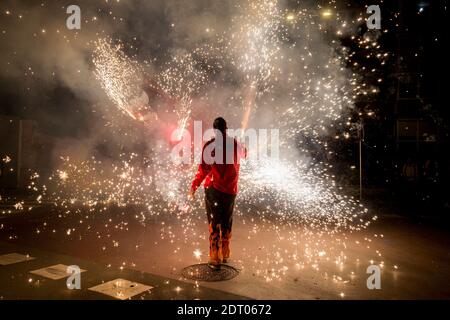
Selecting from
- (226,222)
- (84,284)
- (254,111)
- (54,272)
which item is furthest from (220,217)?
(254,111)

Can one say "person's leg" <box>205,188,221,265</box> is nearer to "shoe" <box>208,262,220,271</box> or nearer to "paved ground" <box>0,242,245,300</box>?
"shoe" <box>208,262,220,271</box>

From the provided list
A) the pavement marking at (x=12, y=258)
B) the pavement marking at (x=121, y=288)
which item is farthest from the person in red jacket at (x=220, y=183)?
the pavement marking at (x=12, y=258)

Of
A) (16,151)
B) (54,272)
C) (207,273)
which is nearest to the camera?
(54,272)

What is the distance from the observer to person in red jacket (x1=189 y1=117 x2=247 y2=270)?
185 inches

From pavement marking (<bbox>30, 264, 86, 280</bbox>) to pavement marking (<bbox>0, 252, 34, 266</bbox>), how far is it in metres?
0.55

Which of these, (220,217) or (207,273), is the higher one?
(220,217)

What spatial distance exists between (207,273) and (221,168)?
→ 4.47 ft

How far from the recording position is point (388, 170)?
14.9 meters

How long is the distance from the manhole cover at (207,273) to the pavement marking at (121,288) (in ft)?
2.08

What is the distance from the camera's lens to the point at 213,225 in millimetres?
4734

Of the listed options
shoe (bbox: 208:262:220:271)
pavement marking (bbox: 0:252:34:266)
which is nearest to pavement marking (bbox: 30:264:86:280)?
pavement marking (bbox: 0:252:34:266)

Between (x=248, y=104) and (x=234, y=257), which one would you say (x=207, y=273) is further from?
(x=248, y=104)

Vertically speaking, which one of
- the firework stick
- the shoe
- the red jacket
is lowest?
the shoe
